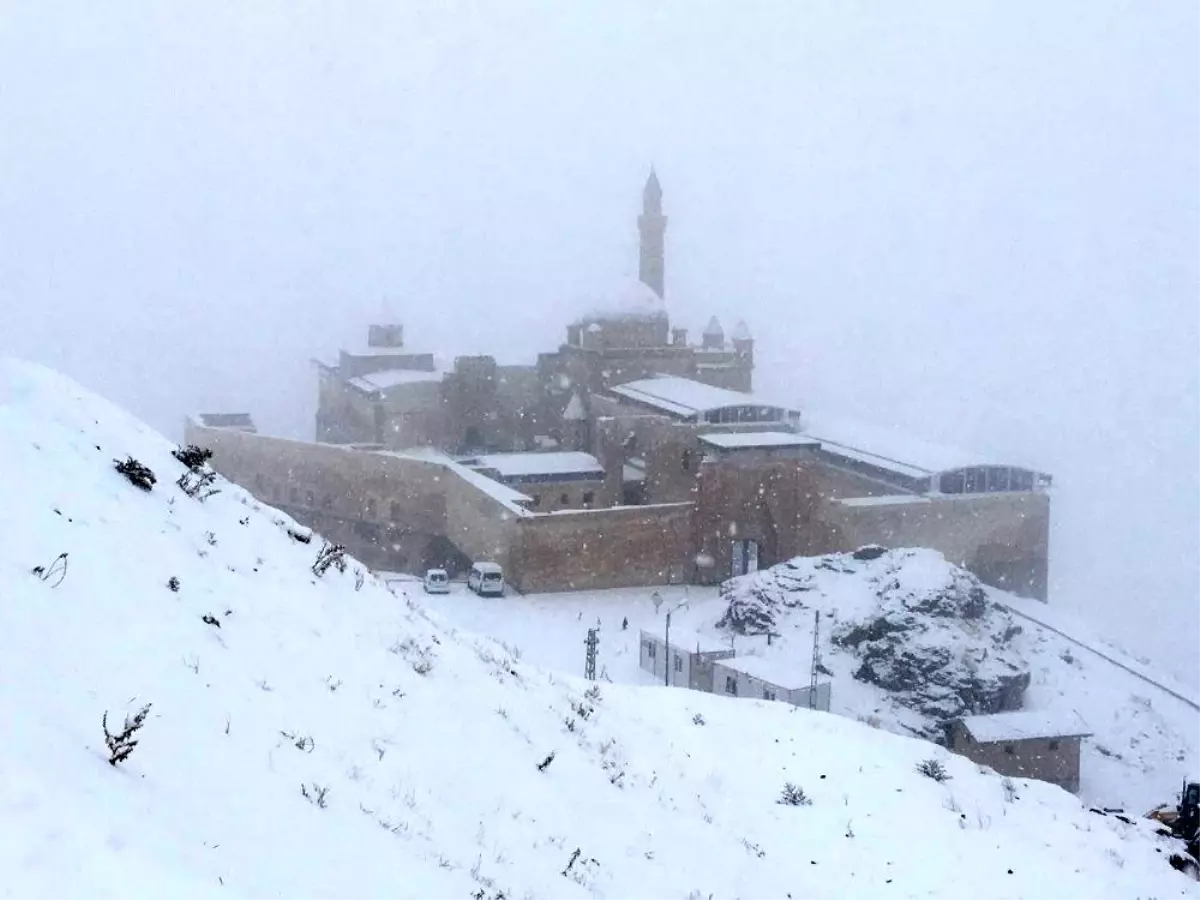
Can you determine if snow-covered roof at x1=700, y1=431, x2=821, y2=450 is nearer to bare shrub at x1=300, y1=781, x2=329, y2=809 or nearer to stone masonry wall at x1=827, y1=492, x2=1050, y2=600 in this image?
stone masonry wall at x1=827, y1=492, x2=1050, y2=600

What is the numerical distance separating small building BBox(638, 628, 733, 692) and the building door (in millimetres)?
6619

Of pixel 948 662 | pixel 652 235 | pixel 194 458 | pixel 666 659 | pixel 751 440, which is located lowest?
pixel 948 662

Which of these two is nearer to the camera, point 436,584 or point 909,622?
point 909,622

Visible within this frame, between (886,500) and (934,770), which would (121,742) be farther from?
(886,500)

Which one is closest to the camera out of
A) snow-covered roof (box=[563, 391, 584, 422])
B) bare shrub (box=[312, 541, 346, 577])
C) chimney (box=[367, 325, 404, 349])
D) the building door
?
bare shrub (box=[312, 541, 346, 577])

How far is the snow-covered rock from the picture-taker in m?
23.1

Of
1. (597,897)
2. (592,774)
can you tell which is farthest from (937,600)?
(597,897)

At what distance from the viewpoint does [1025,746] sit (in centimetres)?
2098

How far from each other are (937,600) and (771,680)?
5251 millimetres

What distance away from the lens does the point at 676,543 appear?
29.5 meters

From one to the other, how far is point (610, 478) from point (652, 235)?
1407cm

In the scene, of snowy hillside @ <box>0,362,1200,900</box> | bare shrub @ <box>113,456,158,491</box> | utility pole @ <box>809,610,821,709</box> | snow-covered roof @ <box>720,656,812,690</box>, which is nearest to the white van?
snow-covered roof @ <box>720,656,812,690</box>

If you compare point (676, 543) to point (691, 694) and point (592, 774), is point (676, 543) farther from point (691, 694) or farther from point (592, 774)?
point (592, 774)

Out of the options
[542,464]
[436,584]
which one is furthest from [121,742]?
[542,464]
